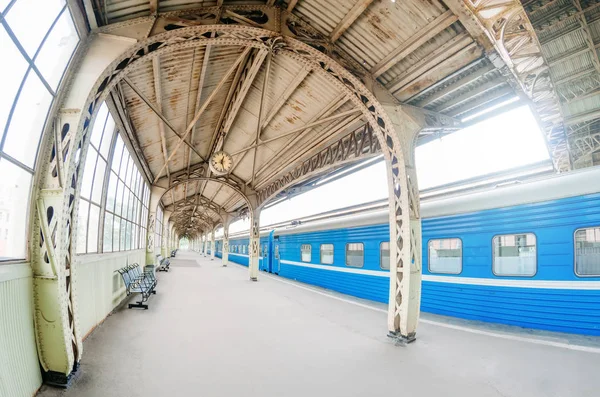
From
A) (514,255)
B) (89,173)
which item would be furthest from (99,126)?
(514,255)

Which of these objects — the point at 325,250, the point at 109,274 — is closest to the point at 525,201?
the point at 325,250

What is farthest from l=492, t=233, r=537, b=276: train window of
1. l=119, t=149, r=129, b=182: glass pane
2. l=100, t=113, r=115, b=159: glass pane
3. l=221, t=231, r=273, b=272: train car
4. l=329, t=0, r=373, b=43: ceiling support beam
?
l=221, t=231, r=273, b=272: train car

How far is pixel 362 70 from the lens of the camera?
6.56m

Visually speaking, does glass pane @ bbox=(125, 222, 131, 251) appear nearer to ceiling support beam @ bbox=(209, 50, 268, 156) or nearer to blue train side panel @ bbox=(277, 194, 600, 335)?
ceiling support beam @ bbox=(209, 50, 268, 156)

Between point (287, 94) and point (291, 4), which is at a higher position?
point (291, 4)

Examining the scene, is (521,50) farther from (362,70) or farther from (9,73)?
(9,73)

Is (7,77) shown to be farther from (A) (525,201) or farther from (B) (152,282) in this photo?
(B) (152,282)

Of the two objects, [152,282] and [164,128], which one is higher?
[164,128]

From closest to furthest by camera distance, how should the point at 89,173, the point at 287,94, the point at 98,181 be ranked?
1. the point at 89,173
2. the point at 98,181
3. the point at 287,94

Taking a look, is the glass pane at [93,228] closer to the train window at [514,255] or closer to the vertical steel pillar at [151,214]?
the vertical steel pillar at [151,214]

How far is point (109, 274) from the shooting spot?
311 inches

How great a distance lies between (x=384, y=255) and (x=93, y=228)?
7364mm

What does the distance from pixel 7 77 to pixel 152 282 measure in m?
9.12

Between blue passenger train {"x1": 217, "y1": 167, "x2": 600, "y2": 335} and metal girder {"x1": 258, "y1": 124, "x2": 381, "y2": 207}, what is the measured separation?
1894 millimetres
